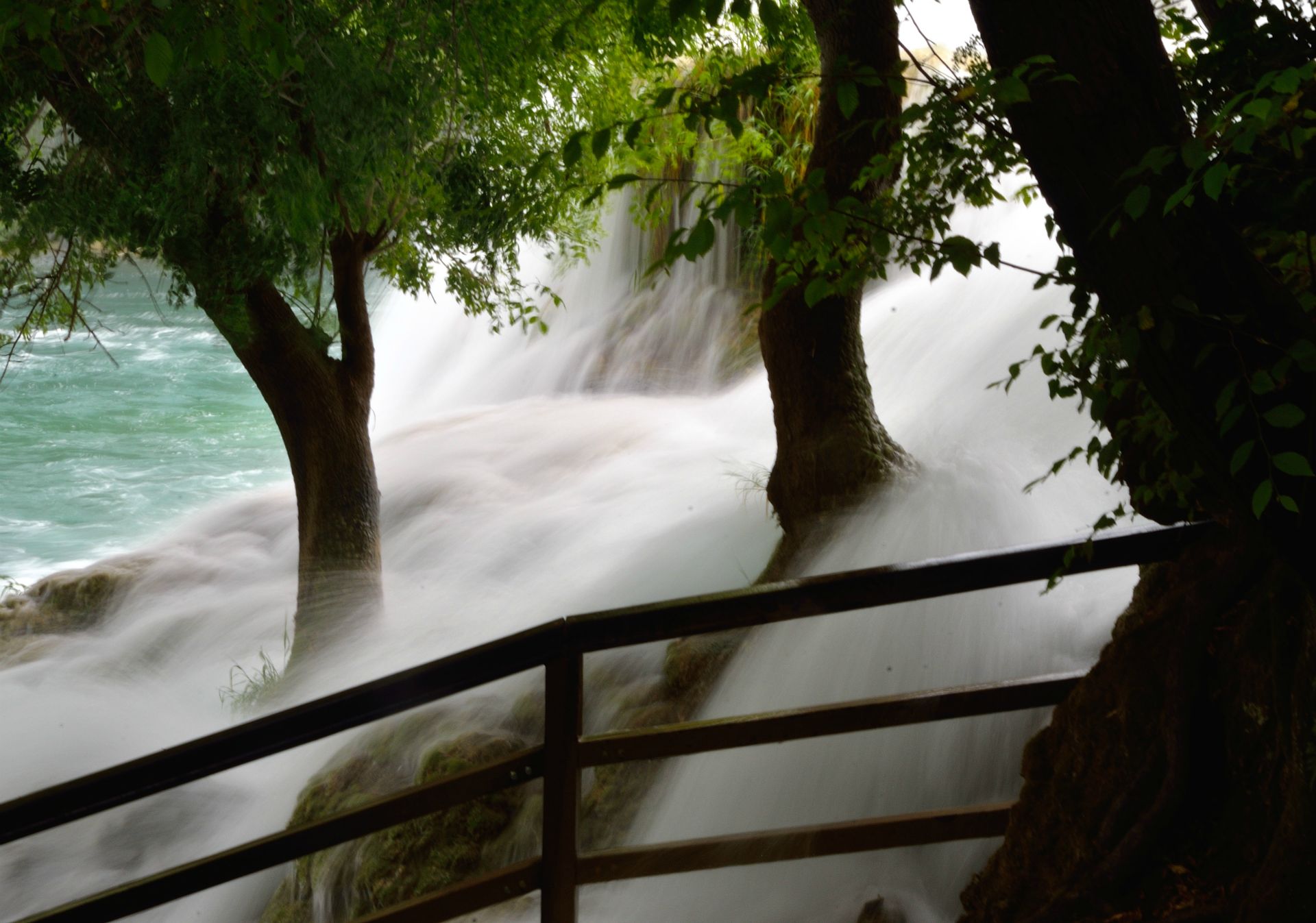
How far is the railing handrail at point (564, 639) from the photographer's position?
6.06ft

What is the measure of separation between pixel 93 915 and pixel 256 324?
548cm

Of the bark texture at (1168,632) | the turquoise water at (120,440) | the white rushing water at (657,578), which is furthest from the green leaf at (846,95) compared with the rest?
the turquoise water at (120,440)

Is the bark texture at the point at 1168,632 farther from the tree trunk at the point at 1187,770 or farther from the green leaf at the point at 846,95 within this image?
the green leaf at the point at 846,95

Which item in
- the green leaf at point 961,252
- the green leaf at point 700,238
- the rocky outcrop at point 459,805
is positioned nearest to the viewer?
the green leaf at point 700,238

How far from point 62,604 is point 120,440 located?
29.3 feet

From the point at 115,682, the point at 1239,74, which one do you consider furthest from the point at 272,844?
the point at 115,682

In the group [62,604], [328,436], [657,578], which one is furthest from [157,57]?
[62,604]

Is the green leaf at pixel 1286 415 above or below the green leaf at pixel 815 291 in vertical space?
below

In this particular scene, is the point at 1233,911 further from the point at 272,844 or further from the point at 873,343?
the point at 873,343

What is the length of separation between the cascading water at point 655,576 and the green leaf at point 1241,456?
6.29ft

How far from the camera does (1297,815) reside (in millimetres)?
2148

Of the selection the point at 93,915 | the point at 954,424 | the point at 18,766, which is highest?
the point at 954,424

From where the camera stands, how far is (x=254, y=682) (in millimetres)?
8273

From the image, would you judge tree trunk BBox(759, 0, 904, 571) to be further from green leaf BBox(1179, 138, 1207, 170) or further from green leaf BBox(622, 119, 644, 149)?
green leaf BBox(1179, 138, 1207, 170)
